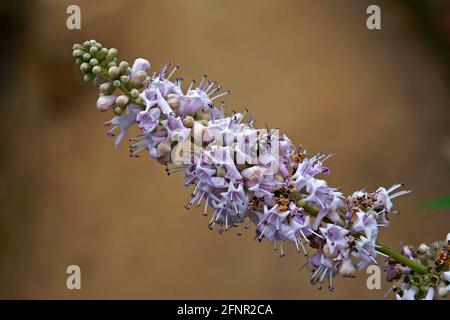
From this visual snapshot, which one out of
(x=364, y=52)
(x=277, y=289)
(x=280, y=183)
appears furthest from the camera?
(x=364, y=52)

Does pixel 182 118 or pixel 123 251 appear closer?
pixel 182 118

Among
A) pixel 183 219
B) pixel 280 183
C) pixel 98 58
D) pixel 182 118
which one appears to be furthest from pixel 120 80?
pixel 183 219

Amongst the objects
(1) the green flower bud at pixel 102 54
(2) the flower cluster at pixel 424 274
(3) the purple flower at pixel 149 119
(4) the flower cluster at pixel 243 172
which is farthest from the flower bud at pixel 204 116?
(2) the flower cluster at pixel 424 274

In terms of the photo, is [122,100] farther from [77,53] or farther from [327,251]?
[327,251]

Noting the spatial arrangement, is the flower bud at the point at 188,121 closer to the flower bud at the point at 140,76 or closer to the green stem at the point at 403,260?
the flower bud at the point at 140,76

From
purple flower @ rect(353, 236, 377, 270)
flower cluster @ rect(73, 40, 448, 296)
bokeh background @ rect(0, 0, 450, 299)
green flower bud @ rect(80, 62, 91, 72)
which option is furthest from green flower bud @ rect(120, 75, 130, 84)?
bokeh background @ rect(0, 0, 450, 299)

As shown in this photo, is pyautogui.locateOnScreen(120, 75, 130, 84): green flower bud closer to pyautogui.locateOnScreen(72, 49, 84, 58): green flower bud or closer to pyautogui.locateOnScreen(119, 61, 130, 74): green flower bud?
pyautogui.locateOnScreen(119, 61, 130, 74): green flower bud

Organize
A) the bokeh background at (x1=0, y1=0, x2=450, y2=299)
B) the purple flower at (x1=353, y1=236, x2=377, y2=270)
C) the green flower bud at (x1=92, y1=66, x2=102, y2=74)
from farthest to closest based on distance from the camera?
the bokeh background at (x1=0, y1=0, x2=450, y2=299)
the green flower bud at (x1=92, y1=66, x2=102, y2=74)
the purple flower at (x1=353, y1=236, x2=377, y2=270)

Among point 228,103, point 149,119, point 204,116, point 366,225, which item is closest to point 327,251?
point 366,225

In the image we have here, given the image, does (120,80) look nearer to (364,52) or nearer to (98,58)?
(98,58)
